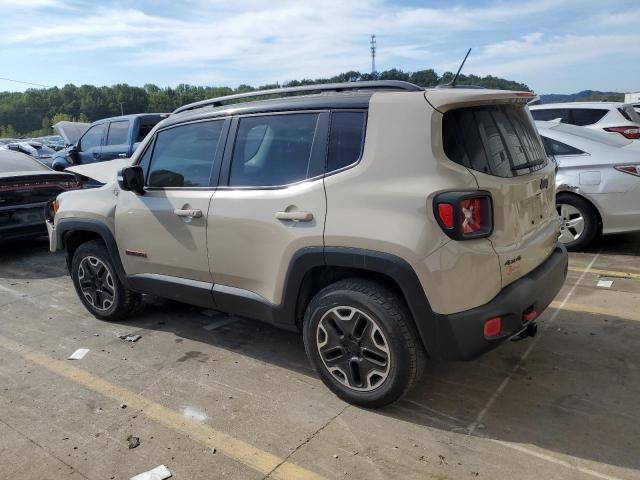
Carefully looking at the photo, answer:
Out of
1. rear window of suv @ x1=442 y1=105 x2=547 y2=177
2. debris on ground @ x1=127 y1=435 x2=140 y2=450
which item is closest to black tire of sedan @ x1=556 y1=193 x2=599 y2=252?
rear window of suv @ x1=442 y1=105 x2=547 y2=177

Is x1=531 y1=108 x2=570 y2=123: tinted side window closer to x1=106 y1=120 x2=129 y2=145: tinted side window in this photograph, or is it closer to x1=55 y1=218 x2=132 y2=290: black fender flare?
x1=55 y1=218 x2=132 y2=290: black fender flare

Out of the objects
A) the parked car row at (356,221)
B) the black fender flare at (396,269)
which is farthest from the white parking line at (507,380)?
the black fender flare at (396,269)

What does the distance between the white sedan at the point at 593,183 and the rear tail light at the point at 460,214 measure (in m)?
3.97

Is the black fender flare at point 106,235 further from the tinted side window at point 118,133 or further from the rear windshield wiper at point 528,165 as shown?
the tinted side window at point 118,133

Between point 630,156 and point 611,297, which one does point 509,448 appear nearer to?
point 611,297

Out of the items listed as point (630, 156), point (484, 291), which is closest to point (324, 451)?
point (484, 291)

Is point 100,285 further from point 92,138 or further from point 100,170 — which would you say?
point 92,138

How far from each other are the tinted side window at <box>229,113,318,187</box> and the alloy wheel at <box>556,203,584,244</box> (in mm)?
4159

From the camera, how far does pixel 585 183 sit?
237 inches

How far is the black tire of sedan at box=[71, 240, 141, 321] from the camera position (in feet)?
15.1

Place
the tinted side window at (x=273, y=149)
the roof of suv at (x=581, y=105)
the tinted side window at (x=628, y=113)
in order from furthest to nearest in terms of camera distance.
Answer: the roof of suv at (x=581, y=105) < the tinted side window at (x=628, y=113) < the tinted side window at (x=273, y=149)

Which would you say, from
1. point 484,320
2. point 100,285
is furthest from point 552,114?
point 100,285

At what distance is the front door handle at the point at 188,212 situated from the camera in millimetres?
3682

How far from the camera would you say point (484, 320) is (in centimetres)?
270
